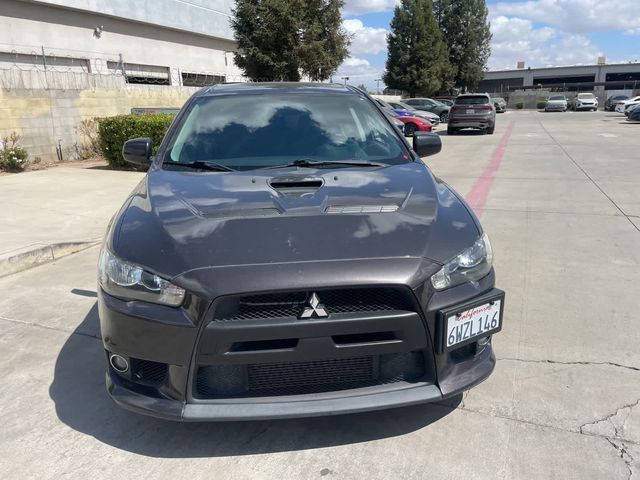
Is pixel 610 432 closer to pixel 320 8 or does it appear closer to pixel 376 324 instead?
pixel 376 324

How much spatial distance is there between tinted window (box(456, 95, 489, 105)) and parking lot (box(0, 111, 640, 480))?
17.9m

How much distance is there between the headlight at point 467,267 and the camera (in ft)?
7.52

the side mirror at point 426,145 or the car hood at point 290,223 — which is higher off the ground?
the side mirror at point 426,145

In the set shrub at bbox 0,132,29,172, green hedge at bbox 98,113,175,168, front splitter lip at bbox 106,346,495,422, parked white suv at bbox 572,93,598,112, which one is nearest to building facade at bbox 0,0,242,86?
shrub at bbox 0,132,29,172

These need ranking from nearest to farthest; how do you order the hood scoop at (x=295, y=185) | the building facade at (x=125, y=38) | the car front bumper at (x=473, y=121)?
the hood scoop at (x=295, y=185) < the building facade at (x=125, y=38) < the car front bumper at (x=473, y=121)

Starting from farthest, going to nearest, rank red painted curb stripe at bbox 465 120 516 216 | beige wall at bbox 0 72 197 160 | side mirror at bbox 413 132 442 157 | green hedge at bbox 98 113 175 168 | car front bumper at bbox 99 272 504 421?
beige wall at bbox 0 72 197 160
green hedge at bbox 98 113 175 168
red painted curb stripe at bbox 465 120 516 216
side mirror at bbox 413 132 442 157
car front bumper at bbox 99 272 504 421

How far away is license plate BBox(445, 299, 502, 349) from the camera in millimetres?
2273

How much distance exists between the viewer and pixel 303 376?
2.26 meters

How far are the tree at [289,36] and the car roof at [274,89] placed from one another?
16752 mm

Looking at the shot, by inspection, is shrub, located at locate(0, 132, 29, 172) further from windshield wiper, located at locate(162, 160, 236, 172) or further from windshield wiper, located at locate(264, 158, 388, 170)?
windshield wiper, located at locate(264, 158, 388, 170)

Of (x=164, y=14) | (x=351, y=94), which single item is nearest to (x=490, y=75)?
(x=164, y=14)

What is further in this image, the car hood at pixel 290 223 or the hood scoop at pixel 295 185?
the hood scoop at pixel 295 185

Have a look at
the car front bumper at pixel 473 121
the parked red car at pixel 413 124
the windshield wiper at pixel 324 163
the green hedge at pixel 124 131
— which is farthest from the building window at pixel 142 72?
the windshield wiper at pixel 324 163

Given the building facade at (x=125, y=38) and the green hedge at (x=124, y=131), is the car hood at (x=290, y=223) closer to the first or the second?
the green hedge at (x=124, y=131)
